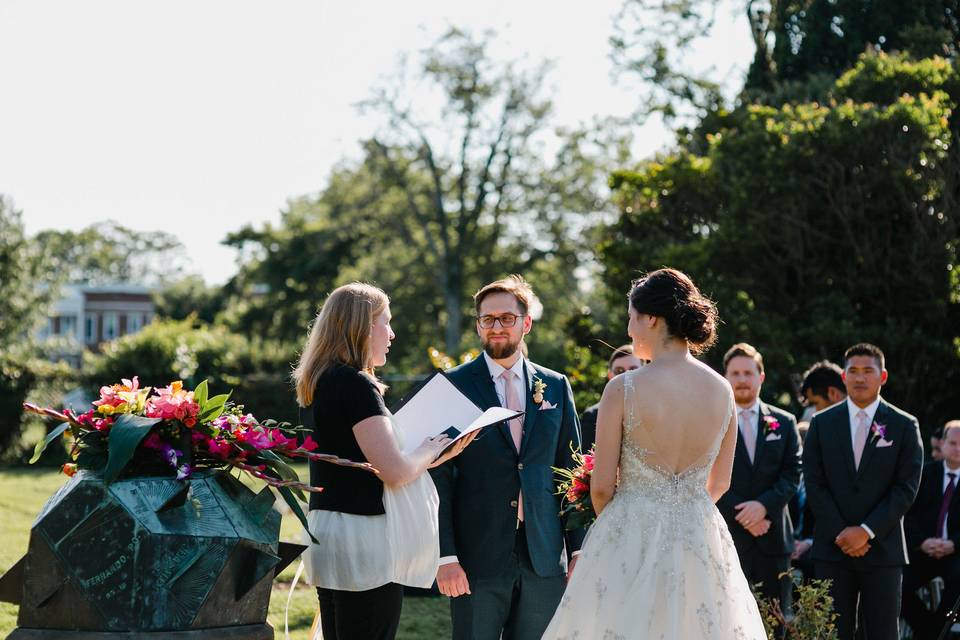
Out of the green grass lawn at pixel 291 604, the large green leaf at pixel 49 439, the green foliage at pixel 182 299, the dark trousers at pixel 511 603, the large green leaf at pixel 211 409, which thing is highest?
the green foliage at pixel 182 299

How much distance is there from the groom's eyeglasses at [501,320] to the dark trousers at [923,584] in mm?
5140

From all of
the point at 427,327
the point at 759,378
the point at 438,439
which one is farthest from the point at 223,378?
the point at 438,439

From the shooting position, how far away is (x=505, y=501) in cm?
522

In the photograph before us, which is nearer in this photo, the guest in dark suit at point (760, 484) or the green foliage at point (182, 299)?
the guest in dark suit at point (760, 484)

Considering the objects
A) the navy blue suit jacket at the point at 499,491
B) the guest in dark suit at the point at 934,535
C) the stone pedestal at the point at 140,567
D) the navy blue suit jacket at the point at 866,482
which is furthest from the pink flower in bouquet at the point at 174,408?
the guest in dark suit at the point at 934,535

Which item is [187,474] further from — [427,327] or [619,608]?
[427,327]

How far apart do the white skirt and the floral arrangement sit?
17.6 inches

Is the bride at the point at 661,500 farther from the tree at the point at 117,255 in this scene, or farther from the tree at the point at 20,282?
the tree at the point at 117,255

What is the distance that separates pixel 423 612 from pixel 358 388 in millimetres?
6030

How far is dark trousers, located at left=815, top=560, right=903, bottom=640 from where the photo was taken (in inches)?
277

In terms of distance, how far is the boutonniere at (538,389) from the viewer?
538 cm

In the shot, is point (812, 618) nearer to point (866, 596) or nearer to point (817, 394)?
point (866, 596)

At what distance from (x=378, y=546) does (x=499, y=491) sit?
0.96 metres

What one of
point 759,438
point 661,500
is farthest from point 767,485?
point 661,500
